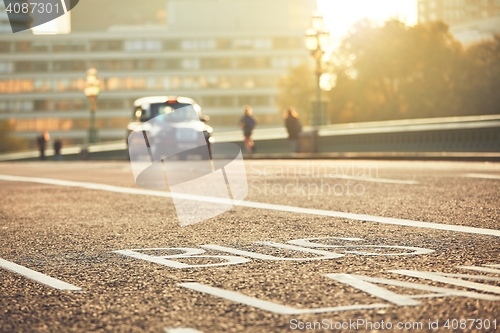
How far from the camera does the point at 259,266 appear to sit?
5336mm

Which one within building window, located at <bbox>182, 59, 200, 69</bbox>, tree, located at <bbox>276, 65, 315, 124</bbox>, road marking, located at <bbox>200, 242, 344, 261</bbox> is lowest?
tree, located at <bbox>276, 65, 315, 124</bbox>

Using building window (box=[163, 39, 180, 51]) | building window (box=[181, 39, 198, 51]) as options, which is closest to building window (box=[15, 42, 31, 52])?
building window (box=[163, 39, 180, 51])

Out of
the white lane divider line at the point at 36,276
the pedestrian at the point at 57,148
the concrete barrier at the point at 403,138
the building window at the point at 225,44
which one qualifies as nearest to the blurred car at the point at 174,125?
the concrete barrier at the point at 403,138

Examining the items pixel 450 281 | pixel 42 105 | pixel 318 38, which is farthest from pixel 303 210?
pixel 42 105

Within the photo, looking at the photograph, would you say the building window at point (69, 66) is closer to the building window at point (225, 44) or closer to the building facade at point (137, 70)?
the building facade at point (137, 70)

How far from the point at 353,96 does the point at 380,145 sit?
45660 mm

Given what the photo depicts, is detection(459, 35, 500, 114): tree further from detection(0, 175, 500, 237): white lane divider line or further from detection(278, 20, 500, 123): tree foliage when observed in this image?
detection(0, 175, 500, 237): white lane divider line

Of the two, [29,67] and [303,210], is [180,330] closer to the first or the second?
[303,210]

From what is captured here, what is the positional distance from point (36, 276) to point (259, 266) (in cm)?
127

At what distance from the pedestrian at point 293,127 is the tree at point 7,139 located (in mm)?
96434

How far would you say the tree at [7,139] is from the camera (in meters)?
123

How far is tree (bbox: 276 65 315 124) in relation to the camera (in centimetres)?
9706

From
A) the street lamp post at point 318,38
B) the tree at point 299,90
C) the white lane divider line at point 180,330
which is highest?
the street lamp post at point 318,38

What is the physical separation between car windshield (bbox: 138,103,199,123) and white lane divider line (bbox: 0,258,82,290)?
22.1m
